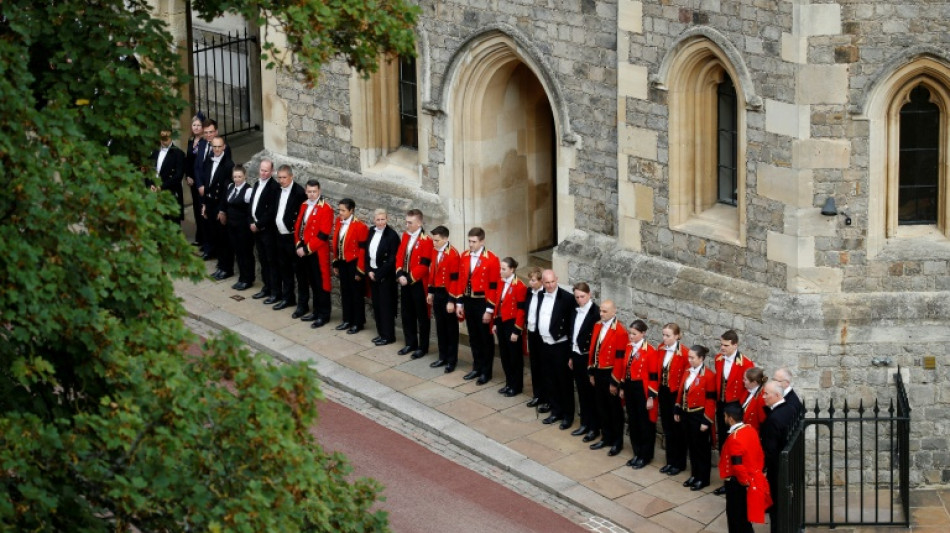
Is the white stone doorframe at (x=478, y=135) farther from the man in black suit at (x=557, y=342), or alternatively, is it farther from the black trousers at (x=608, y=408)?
the black trousers at (x=608, y=408)

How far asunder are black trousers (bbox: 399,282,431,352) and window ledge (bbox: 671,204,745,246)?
309cm

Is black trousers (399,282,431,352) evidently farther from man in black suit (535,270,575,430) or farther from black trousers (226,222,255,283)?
black trousers (226,222,255,283)

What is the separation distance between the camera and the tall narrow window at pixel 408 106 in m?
22.2

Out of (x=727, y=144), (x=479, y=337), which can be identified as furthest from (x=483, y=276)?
(x=727, y=144)

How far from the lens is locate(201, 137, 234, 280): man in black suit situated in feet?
75.7

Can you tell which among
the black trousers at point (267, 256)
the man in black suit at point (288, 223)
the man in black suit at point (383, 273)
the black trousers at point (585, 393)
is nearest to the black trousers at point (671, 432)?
the black trousers at point (585, 393)

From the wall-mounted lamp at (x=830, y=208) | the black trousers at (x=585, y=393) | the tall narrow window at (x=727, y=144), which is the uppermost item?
the tall narrow window at (x=727, y=144)

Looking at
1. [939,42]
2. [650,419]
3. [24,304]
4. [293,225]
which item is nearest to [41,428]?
[24,304]

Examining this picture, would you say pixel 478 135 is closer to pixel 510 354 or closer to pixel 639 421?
pixel 510 354

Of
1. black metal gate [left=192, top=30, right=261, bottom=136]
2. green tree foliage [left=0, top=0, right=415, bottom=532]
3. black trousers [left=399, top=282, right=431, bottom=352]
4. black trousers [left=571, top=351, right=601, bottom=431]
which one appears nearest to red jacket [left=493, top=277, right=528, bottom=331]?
black trousers [left=571, top=351, right=601, bottom=431]

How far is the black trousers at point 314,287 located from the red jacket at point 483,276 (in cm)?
222

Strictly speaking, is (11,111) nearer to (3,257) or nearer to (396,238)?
(3,257)

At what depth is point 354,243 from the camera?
21.2 meters

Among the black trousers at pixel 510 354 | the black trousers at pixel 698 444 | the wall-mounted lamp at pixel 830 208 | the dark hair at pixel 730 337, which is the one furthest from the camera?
the black trousers at pixel 510 354
